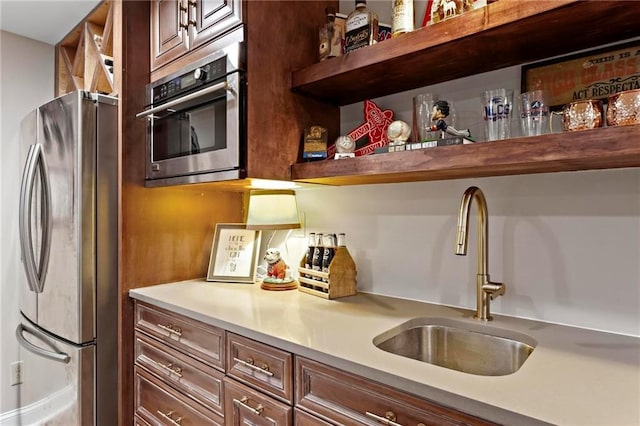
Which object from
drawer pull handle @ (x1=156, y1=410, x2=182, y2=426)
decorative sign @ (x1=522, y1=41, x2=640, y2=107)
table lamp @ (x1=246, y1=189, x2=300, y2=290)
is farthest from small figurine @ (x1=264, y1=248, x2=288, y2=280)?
decorative sign @ (x1=522, y1=41, x2=640, y2=107)

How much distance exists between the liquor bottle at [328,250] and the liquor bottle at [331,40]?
71 centimetres

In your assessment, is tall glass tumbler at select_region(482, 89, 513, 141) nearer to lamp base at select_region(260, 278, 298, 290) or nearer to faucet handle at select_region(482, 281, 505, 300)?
faucet handle at select_region(482, 281, 505, 300)

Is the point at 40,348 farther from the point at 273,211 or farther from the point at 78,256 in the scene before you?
the point at 273,211

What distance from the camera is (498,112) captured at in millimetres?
1125

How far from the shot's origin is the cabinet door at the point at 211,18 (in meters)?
1.41

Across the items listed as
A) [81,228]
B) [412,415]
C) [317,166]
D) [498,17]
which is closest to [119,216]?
[81,228]

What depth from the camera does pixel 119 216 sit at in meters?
1.71

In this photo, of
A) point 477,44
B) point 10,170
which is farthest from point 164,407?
point 10,170

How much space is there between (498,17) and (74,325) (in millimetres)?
1931

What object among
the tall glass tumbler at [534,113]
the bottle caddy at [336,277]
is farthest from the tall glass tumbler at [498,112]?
the bottle caddy at [336,277]

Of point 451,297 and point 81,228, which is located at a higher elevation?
point 81,228

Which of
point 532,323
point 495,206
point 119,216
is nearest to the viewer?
point 532,323

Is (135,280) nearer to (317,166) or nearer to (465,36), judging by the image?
(317,166)

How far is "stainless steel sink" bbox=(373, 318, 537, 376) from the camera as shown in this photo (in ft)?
3.63
